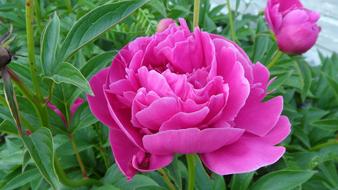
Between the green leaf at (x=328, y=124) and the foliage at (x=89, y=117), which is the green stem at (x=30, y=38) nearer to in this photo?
the foliage at (x=89, y=117)

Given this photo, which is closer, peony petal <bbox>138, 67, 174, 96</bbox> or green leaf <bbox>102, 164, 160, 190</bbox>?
peony petal <bbox>138, 67, 174, 96</bbox>

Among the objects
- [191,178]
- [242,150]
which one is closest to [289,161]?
[191,178]

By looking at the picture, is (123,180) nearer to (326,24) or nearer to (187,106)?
(187,106)

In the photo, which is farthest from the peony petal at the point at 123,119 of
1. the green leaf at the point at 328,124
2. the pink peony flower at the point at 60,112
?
the green leaf at the point at 328,124

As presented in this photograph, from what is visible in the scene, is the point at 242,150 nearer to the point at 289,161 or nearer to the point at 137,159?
the point at 137,159

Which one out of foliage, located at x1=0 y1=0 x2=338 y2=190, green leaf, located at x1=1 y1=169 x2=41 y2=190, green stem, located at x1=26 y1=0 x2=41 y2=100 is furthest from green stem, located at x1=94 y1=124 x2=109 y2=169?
green stem, located at x1=26 y1=0 x2=41 y2=100

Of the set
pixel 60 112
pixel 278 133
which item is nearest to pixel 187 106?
pixel 278 133

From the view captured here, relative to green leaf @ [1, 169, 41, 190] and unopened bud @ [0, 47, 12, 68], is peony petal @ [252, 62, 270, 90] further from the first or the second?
green leaf @ [1, 169, 41, 190]
